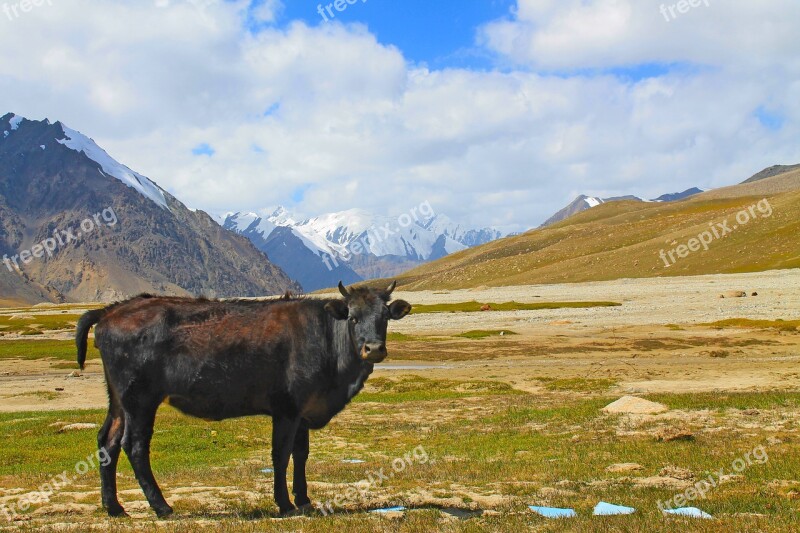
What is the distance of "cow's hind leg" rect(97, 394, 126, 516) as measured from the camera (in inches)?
474

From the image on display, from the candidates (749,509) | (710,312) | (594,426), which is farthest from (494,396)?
(710,312)

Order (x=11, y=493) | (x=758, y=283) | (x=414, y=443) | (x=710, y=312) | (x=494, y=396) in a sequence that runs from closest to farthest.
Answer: (x=11, y=493) < (x=414, y=443) < (x=494, y=396) < (x=710, y=312) < (x=758, y=283)

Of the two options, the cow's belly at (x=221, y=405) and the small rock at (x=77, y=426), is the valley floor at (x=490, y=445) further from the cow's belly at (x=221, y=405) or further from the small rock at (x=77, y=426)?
the cow's belly at (x=221, y=405)

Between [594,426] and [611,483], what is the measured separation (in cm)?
825

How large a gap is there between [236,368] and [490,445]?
35.5 ft

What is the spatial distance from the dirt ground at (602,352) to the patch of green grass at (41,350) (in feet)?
11.0

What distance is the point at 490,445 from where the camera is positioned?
68.1 ft

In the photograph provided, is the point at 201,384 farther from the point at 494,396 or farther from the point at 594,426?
the point at 494,396

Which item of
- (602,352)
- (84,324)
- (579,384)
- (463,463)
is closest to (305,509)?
(84,324)

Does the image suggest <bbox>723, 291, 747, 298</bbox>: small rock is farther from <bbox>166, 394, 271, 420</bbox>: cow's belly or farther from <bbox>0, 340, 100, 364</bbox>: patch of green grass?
<bbox>166, 394, 271, 420</bbox>: cow's belly

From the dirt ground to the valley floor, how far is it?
1.10 ft

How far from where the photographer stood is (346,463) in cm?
1844

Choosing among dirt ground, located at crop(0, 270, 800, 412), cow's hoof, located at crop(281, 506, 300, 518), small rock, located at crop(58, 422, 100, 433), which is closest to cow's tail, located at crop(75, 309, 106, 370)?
cow's hoof, located at crop(281, 506, 300, 518)

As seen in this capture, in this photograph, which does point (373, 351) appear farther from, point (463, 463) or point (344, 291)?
point (463, 463)
